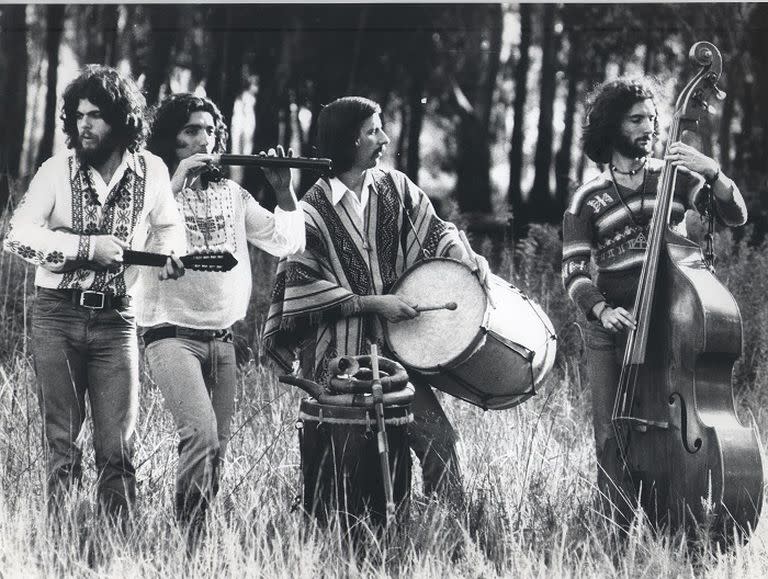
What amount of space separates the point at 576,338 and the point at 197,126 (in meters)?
2.52

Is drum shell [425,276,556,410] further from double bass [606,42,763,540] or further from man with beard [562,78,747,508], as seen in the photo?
double bass [606,42,763,540]

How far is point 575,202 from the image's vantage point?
13.1 feet

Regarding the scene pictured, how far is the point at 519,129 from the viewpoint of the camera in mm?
5473

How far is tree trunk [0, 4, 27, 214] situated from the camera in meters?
4.55

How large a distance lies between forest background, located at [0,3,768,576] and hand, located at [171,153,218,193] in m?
0.91

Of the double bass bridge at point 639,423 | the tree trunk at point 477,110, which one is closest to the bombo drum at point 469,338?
the double bass bridge at point 639,423

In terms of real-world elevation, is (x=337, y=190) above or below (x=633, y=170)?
below

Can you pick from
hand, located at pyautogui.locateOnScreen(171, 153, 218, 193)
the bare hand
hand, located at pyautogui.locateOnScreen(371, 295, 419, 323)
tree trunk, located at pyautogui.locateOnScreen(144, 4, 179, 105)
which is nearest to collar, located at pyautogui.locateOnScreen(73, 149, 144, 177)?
hand, located at pyautogui.locateOnScreen(171, 153, 218, 193)

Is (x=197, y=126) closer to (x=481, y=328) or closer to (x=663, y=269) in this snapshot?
(x=481, y=328)

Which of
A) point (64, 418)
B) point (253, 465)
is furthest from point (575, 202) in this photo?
point (64, 418)

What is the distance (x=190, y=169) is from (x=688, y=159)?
1.66 m

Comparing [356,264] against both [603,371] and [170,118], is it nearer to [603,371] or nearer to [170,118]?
[170,118]

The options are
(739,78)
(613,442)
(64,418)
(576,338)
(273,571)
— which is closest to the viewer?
(273,571)

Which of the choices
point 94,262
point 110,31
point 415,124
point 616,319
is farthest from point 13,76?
point 616,319
